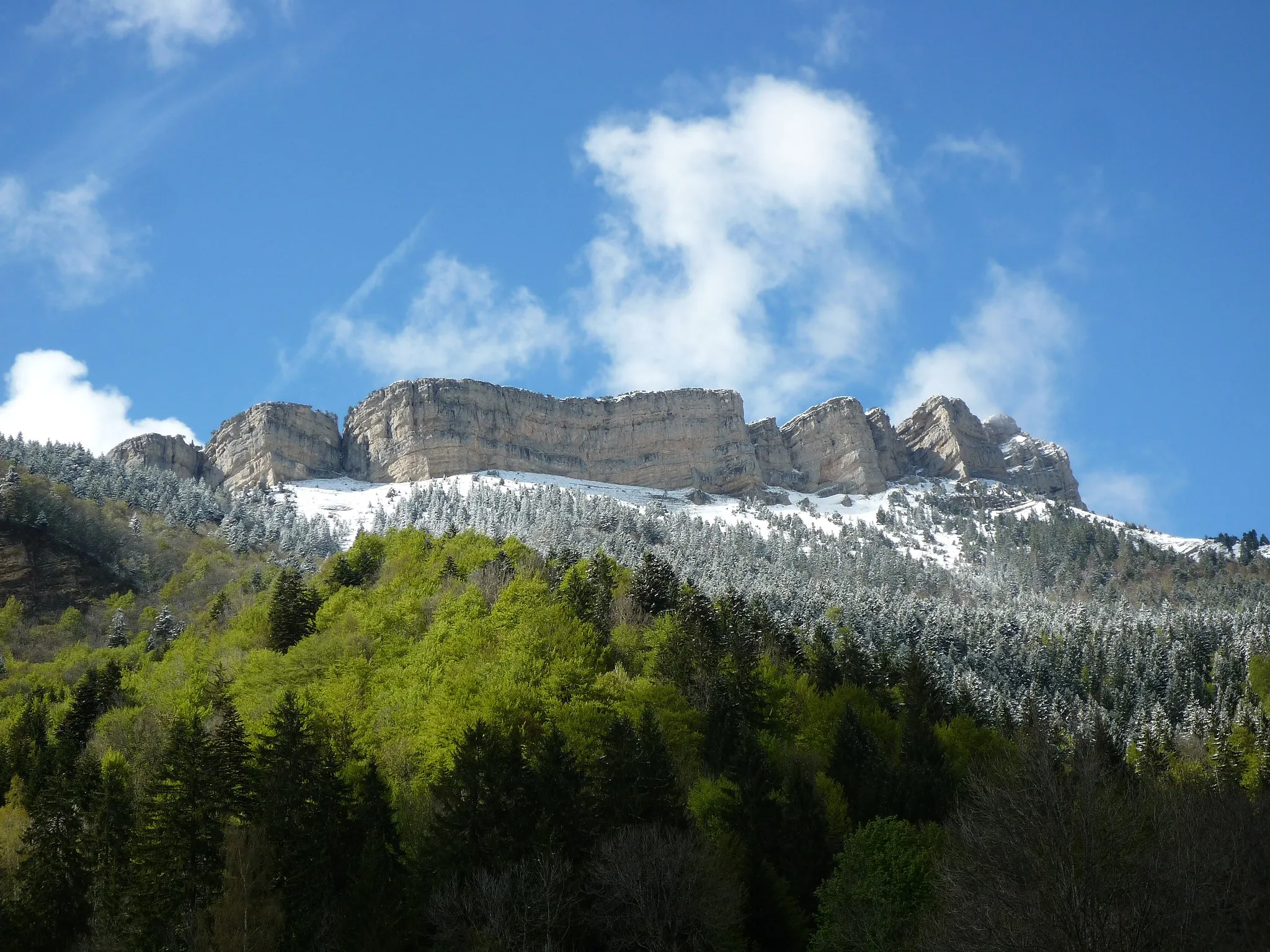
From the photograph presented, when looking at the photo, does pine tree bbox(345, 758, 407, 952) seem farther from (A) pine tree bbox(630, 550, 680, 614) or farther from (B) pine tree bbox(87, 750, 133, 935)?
(A) pine tree bbox(630, 550, 680, 614)

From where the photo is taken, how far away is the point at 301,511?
200 meters

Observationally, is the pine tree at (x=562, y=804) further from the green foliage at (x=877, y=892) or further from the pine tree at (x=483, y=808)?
the green foliage at (x=877, y=892)

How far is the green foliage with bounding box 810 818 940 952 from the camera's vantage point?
28859 mm

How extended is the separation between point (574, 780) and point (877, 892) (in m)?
11.3

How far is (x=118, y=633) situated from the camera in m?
85.6

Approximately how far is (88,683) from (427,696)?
24093 mm

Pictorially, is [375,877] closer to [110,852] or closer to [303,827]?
[303,827]

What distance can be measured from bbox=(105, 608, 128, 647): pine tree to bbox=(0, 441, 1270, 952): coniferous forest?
14.6 inches

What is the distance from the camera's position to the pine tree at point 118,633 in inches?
3344

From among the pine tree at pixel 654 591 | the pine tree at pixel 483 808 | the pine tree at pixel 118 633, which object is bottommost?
the pine tree at pixel 483 808

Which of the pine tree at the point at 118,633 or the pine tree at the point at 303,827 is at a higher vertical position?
the pine tree at the point at 118,633

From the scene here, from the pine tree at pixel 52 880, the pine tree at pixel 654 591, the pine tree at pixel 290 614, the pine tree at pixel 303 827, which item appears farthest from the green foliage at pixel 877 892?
the pine tree at pixel 290 614

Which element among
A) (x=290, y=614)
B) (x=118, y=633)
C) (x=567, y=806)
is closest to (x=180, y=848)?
(x=567, y=806)

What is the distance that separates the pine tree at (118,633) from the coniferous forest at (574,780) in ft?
1.22
